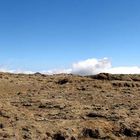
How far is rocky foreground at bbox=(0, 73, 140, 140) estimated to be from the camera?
1809 cm

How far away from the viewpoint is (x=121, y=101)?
2453 centimetres

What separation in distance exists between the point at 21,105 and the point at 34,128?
492 cm

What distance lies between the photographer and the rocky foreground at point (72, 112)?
18.1m

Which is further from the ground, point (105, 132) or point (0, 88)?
point (0, 88)

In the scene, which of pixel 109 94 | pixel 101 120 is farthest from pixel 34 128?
pixel 109 94

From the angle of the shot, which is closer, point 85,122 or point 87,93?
point 85,122

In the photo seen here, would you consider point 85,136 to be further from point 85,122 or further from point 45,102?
point 45,102

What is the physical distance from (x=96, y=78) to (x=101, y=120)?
1645 centimetres

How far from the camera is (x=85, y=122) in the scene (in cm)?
1928

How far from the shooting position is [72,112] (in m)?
21.0

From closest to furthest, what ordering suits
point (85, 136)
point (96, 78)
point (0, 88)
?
1. point (85, 136)
2. point (0, 88)
3. point (96, 78)

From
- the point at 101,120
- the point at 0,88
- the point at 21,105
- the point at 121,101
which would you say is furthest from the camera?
the point at 0,88

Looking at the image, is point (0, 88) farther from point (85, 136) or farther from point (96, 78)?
point (85, 136)

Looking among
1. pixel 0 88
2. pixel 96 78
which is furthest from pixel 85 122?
pixel 96 78
